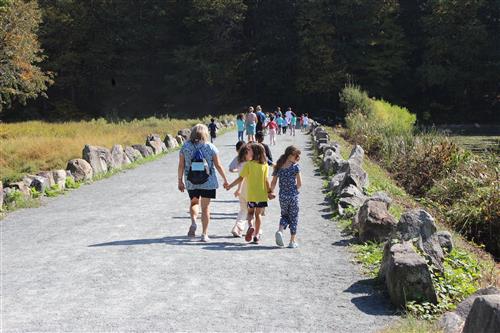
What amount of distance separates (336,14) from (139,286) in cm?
6147

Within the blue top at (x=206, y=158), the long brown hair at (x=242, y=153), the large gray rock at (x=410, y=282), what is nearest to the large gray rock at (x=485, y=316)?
the large gray rock at (x=410, y=282)

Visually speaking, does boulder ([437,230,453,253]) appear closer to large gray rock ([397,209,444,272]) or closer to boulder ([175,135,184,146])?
large gray rock ([397,209,444,272])

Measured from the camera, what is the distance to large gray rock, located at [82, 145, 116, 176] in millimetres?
18906

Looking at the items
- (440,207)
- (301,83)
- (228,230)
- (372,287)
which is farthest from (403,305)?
(301,83)

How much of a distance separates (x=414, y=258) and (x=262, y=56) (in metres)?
62.9

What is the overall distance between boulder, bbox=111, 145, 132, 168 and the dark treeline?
138 feet

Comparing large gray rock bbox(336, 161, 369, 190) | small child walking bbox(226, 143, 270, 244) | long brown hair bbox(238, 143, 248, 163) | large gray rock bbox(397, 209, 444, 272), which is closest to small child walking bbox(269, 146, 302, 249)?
small child walking bbox(226, 143, 270, 244)

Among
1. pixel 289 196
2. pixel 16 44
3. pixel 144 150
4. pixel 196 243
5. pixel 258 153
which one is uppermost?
pixel 16 44

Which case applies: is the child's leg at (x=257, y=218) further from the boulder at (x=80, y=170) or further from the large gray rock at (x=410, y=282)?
the boulder at (x=80, y=170)

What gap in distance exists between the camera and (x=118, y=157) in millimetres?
21031

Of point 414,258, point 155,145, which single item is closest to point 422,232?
point 414,258

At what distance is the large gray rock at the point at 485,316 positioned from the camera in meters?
4.83

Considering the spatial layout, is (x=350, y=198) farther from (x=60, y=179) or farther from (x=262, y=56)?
(x=262, y=56)

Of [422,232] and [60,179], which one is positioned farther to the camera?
[60,179]
